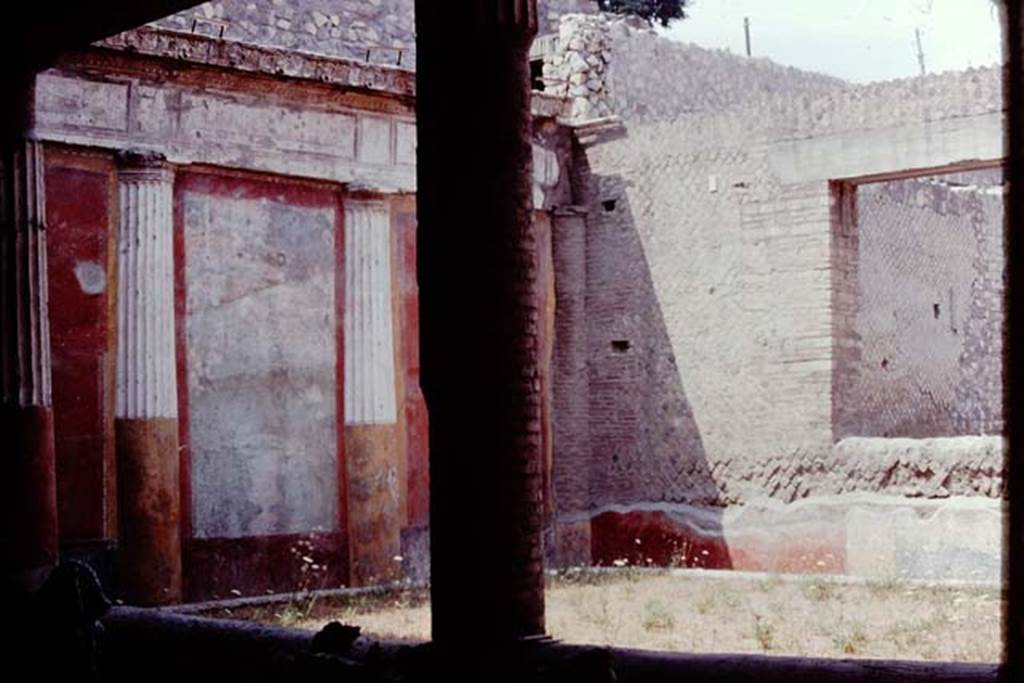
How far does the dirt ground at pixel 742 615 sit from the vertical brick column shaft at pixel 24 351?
2.51m

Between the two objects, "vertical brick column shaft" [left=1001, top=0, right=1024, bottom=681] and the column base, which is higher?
"vertical brick column shaft" [left=1001, top=0, right=1024, bottom=681]

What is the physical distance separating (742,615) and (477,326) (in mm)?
5317

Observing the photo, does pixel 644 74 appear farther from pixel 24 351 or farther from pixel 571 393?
pixel 24 351

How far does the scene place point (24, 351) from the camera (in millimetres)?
7258

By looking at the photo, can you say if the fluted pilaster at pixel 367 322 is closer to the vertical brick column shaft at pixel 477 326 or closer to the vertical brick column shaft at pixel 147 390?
the vertical brick column shaft at pixel 147 390

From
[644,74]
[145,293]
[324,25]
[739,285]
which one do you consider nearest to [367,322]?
[145,293]

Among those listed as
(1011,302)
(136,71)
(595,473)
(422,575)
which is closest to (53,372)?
(136,71)

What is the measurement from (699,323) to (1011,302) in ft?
36.2

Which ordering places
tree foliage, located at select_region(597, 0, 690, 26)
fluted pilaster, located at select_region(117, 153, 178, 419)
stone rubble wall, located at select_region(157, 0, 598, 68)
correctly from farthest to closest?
tree foliage, located at select_region(597, 0, 690, 26)
stone rubble wall, located at select_region(157, 0, 598, 68)
fluted pilaster, located at select_region(117, 153, 178, 419)

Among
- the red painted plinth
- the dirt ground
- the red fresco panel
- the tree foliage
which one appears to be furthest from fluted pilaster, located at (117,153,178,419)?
the tree foliage

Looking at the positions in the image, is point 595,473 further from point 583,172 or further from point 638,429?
point 583,172

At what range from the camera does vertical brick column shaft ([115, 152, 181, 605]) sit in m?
11.0

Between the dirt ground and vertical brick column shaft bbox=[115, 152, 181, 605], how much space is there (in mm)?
1057

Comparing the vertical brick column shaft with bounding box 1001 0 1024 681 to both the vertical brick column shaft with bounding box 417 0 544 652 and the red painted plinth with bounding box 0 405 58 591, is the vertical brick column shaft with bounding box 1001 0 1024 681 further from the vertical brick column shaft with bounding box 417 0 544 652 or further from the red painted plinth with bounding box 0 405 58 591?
the red painted plinth with bounding box 0 405 58 591
